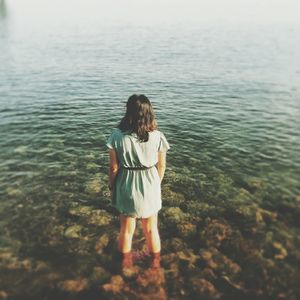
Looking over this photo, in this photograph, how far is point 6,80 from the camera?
2861cm

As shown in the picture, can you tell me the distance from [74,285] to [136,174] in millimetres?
3003

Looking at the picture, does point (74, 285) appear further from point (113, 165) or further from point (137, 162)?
point (137, 162)

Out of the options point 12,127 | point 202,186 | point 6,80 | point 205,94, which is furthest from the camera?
point 6,80

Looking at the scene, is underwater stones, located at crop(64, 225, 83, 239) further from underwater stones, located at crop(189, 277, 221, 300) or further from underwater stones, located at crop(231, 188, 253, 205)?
underwater stones, located at crop(231, 188, 253, 205)

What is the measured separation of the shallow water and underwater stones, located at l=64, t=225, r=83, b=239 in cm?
19

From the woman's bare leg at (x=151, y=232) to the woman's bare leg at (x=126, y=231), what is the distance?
270mm

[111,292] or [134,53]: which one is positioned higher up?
[134,53]

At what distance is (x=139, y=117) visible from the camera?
655 centimetres

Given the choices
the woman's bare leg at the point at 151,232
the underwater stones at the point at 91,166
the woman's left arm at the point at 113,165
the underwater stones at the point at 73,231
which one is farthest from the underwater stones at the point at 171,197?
the woman's left arm at the point at 113,165

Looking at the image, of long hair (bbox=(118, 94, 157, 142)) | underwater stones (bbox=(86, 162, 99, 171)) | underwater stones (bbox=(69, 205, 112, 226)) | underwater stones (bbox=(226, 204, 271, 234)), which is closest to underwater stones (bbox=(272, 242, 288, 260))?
underwater stones (bbox=(226, 204, 271, 234))

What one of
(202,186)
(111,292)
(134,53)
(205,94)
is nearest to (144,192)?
(111,292)

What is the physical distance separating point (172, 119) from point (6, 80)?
1583cm

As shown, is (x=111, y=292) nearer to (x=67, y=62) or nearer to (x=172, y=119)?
(x=172, y=119)

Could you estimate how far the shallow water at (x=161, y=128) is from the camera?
10.1m
